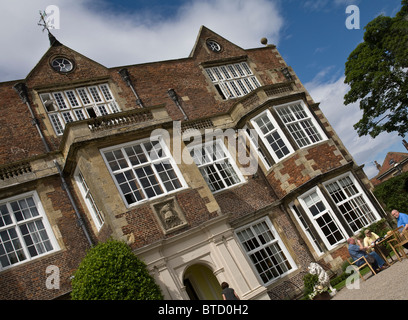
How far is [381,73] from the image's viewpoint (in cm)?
2259

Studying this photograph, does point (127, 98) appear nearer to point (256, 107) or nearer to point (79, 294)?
point (256, 107)

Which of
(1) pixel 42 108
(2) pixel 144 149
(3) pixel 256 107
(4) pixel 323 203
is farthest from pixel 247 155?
(1) pixel 42 108

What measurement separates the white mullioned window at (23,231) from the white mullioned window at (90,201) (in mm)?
1506

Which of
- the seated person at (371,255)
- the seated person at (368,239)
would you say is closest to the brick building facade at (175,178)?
the seated person at (368,239)

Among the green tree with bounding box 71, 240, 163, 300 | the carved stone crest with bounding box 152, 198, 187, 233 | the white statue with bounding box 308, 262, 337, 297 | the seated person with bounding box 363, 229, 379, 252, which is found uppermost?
the carved stone crest with bounding box 152, 198, 187, 233

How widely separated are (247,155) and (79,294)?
9.92m

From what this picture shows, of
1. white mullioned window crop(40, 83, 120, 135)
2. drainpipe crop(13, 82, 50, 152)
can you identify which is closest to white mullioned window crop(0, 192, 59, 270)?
→ drainpipe crop(13, 82, 50, 152)

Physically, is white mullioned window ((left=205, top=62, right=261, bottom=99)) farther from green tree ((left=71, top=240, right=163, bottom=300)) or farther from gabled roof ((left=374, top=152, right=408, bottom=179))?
gabled roof ((left=374, top=152, right=408, bottom=179))

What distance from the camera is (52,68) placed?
1661 cm

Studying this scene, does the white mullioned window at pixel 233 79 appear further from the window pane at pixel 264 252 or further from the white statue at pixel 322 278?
the white statue at pixel 322 278

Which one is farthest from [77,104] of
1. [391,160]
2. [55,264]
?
[391,160]

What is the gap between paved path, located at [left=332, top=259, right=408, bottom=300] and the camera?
802 cm

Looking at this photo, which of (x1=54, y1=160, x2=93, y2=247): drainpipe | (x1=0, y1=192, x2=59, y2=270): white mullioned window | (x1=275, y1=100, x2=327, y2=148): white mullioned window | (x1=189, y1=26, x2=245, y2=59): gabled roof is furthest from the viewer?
(x1=189, y1=26, x2=245, y2=59): gabled roof

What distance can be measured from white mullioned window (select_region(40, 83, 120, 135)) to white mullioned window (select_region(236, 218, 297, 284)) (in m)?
8.26
